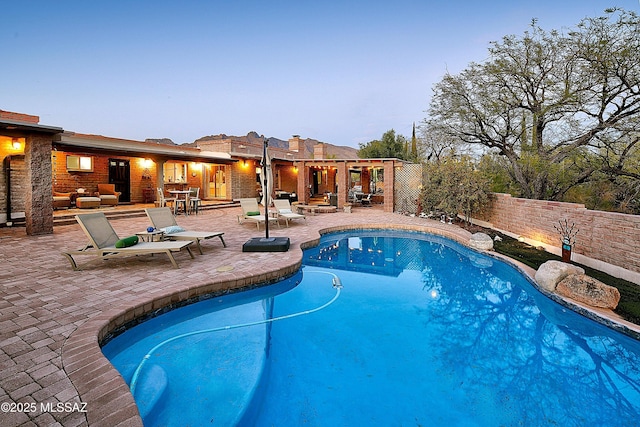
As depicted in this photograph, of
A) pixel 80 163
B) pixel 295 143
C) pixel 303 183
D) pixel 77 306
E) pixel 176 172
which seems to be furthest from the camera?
pixel 295 143

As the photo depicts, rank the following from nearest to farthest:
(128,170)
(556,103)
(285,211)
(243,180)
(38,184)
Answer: (38,184), (556,103), (285,211), (128,170), (243,180)

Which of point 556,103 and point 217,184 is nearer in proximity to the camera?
point 556,103

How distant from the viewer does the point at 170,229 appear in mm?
7270

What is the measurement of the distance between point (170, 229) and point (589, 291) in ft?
27.8

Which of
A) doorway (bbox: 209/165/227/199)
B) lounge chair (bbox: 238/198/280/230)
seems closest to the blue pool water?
lounge chair (bbox: 238/198/280/230)

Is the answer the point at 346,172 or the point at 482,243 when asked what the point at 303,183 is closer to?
the point at 346,172

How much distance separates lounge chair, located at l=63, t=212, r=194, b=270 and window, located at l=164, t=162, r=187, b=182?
15.4 meters

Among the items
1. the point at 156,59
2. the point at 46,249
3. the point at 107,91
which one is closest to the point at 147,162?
the point at 156,59

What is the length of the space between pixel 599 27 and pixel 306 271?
12.2 meters

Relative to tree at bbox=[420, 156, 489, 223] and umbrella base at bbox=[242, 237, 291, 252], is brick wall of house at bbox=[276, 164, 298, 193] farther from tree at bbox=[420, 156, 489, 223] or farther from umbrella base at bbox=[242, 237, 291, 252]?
umbrella base at bbox=[242, 237, 291, 252]

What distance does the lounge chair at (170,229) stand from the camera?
7.13m

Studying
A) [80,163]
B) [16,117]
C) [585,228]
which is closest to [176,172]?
[80,163]

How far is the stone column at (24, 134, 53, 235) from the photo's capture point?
859 cm

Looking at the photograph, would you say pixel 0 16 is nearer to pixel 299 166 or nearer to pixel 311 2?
pixel 311 2
